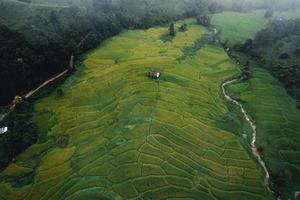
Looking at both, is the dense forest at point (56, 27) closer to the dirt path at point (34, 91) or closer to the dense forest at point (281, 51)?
the dirt path at point (34, 91)

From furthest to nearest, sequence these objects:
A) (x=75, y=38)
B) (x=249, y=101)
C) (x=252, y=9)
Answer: (x=252, y=9), (x=75, y=38), (x=249, y=101)

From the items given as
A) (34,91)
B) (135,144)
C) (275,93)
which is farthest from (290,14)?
(135,144)

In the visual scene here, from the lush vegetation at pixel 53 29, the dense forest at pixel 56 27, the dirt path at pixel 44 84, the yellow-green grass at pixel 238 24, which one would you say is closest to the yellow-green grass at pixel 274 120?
the yellow-green grass at pixel 238 24

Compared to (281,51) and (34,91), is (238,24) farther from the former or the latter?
(34,91)

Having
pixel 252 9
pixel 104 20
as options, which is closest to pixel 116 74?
pixel 104 20

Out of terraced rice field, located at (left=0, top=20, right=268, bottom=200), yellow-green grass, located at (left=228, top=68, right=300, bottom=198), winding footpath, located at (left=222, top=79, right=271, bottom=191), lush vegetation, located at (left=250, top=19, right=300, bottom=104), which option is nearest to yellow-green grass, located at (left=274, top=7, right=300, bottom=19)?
lush vegetation, located at (left=250, top=19, right=300, bottom=104)

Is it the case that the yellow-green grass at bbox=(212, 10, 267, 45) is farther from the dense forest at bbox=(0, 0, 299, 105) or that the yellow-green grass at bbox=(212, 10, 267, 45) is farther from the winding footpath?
the winding footpath

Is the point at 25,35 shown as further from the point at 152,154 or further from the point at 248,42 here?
the point at 248,42
